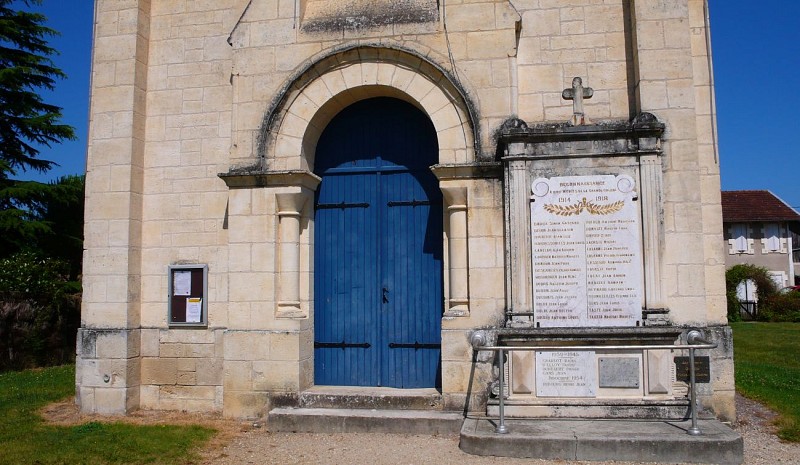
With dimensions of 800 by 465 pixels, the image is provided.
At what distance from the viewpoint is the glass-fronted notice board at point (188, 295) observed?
7.65 m

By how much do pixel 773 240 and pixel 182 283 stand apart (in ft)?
113

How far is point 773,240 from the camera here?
33969mm

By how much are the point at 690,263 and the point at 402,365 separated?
326 cm

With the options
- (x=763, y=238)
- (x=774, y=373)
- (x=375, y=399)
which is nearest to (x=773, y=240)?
(x=763, y=238)

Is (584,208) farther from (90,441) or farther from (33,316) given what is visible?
(33,316)

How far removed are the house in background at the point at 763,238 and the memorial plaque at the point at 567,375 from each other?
31.5m

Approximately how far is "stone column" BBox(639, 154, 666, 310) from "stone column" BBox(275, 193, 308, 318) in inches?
143

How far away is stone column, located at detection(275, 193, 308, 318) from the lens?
7121 mm

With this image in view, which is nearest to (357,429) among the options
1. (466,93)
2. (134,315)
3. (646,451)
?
(646,451)

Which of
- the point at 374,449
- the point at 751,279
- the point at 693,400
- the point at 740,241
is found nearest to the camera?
the point at 693,400

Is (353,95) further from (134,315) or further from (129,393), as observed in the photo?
(129,393)

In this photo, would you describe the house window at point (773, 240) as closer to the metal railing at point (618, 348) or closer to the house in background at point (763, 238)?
the house in background at point (763, 238)

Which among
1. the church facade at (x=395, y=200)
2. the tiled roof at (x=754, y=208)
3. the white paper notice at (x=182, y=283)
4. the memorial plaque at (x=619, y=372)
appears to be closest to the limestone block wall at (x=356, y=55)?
the church facade at (x=395, y=200)

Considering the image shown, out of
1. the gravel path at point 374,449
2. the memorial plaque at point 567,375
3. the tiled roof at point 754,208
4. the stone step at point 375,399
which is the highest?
the tiled roof at point 754,208
